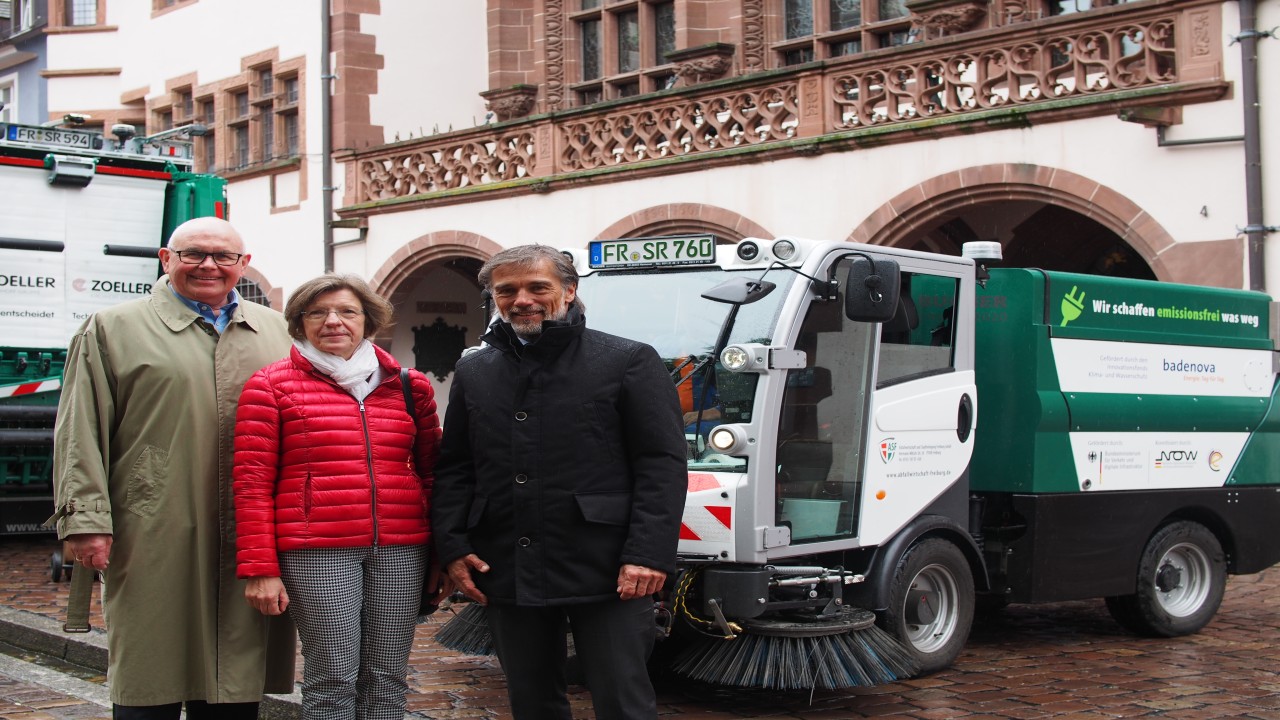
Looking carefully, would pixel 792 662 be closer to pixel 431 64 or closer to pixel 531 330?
pixel 531 330

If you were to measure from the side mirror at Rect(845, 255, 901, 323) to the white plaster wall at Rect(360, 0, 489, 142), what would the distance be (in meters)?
15.7

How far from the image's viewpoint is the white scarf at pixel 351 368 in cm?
433

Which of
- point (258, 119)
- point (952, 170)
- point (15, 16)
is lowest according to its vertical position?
point (952, 170)

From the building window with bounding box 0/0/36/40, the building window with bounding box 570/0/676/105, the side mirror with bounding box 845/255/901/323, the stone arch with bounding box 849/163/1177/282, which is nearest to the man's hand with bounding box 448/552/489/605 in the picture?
the side mirror with bounding box 845/255/901/323

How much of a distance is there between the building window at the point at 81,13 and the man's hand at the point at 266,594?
25.9 m

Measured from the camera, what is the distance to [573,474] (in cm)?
420

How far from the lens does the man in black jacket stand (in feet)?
13.7

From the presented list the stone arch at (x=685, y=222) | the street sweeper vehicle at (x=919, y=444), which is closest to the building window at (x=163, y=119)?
the stone arch at (x=685, y=222)

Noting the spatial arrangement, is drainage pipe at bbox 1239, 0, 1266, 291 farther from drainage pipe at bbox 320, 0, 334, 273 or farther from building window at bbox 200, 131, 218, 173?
building window at bbox 200, 131, 218, 173

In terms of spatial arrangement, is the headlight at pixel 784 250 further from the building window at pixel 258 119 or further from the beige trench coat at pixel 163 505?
the building window at pixel 258 119

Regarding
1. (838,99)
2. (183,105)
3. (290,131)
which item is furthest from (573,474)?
(183,105)

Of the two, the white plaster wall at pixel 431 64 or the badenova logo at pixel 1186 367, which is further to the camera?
the white plaster wall at pixel 431 64

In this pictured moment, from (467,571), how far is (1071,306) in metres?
4.27

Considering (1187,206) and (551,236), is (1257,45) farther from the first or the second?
(551,236)
